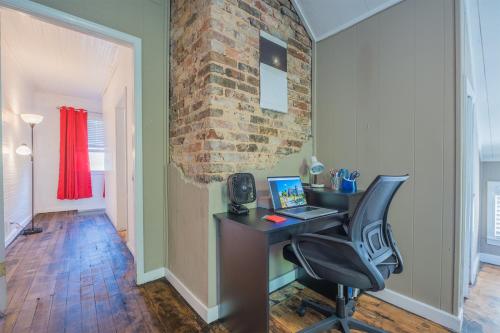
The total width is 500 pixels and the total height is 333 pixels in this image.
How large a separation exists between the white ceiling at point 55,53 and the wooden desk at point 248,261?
238 centimetres

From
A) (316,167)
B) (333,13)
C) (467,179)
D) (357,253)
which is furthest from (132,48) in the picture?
(467,179)

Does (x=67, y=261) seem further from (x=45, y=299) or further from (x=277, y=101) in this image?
(x=277, y=101)

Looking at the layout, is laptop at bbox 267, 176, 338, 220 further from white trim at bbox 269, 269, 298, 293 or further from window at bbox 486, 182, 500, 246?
window at bbox 486, 182, 500, 246

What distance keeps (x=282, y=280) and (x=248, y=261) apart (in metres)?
0.93

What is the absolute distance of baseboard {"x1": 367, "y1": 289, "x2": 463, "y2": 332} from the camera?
150 centimetres

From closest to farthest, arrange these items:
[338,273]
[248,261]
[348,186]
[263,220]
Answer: [338,273], [248,261], [263,220], [348,186]

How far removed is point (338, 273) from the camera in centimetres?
121

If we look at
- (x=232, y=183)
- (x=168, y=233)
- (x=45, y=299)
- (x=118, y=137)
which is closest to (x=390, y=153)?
(x=232, y=183)

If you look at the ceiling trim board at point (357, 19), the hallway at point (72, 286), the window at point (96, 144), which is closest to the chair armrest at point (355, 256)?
the hallway at point (72, 286)

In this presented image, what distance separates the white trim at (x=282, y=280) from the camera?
6.52 feet

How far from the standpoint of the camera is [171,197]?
208 centimetres

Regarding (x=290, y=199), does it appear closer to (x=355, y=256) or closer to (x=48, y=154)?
(x=355, y=256)

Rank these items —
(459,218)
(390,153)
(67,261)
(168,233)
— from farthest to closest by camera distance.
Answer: (67,261) < (168,233) < (390,153) < (459,218)

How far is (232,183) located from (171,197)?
816 millimetres
